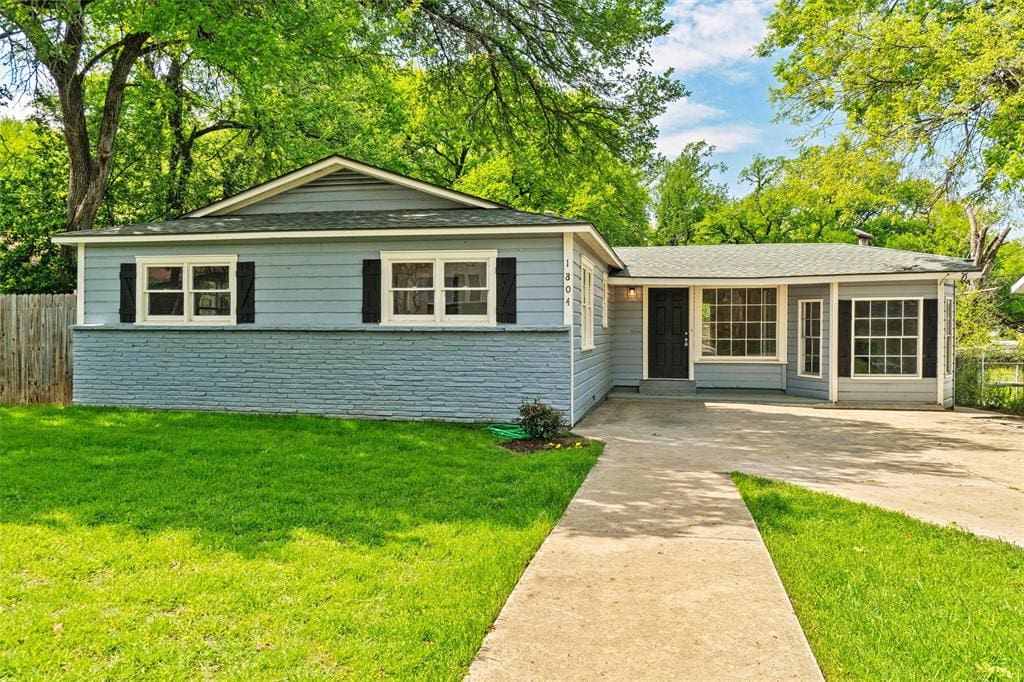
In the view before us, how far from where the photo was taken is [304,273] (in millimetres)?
9641

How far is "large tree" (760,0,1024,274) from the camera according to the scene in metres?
10.0

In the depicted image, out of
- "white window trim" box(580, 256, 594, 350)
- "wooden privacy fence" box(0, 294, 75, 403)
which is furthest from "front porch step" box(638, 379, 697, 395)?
"wooden privacy fence" box(0, 294, 75, 403)

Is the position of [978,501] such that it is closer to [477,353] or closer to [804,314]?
[477,353]

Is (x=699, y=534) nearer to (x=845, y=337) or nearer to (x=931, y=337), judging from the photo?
(x=845, y=337)

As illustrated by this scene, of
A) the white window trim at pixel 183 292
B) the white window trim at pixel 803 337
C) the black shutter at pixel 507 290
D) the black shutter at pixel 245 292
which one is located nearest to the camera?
the black shutter at pixel 507 290

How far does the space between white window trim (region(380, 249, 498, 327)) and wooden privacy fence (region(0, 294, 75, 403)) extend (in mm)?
5734

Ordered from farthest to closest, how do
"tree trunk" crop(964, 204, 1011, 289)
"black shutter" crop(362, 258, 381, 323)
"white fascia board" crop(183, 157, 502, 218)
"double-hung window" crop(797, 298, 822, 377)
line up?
"tree trunk" crop(964, 204, 1011, 289), "double-hung window" crop(797, 298, 822, 377), "white fascia board" crop(183, 157, 502, 218), "black shutter" crop(362, 258, 381, 323)

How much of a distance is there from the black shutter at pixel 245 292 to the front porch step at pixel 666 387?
806 centimetres

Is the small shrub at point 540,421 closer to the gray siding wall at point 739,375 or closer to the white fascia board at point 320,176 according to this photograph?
the white fascia board at point 320,176

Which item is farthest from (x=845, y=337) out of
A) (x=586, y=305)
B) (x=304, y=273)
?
(x=304, y=273)

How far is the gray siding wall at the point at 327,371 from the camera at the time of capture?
8.98 meters

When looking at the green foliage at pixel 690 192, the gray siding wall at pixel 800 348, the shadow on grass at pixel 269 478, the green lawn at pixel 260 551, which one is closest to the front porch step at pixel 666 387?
the gray siding wall at pixel 800 348

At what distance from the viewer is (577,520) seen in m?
4.74

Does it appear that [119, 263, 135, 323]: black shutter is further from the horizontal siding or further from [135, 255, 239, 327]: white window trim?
the horizontal siding
